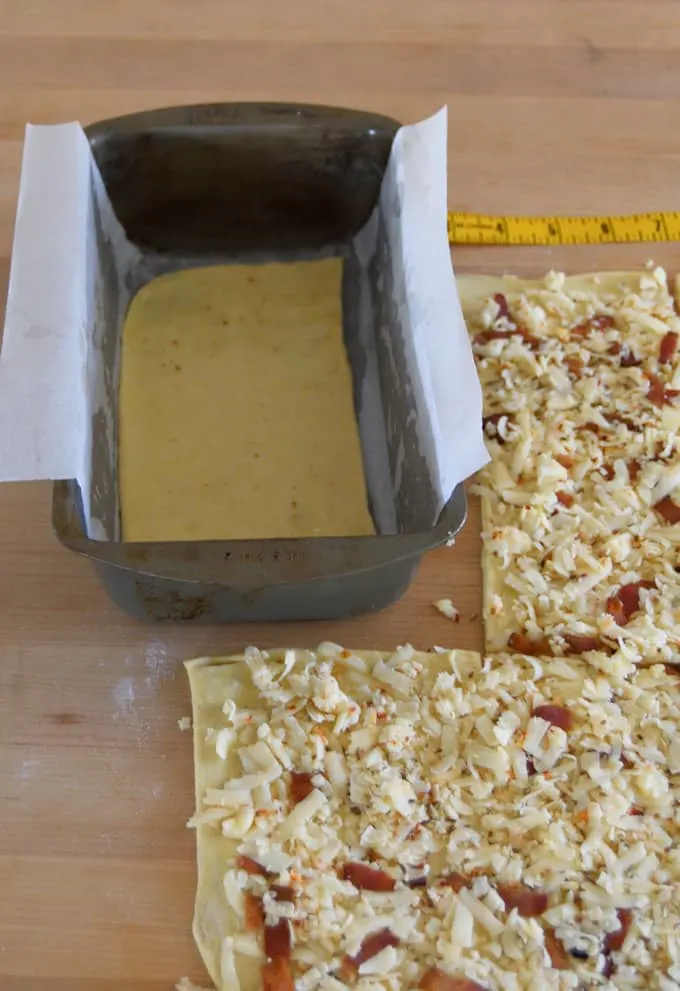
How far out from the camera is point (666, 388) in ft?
2.96

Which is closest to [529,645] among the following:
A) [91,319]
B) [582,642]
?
[582,642]

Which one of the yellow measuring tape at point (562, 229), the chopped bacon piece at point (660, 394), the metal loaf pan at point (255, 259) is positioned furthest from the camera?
the yellow measuring tape at point (562, 229)

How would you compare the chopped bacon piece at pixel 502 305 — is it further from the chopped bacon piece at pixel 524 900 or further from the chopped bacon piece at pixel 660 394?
the chopped bacon piece at pixel 524 900

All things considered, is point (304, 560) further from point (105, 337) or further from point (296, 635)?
point (105, 337)

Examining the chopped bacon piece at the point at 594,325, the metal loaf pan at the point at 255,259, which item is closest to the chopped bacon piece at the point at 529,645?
the metal loaf pan at the point at 255,259

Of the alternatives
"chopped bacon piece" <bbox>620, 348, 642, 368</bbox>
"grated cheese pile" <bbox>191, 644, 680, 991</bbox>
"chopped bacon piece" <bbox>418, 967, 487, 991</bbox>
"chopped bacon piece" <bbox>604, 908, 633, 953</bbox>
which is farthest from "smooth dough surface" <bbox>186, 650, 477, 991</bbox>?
"chopped bacon piece" <bbox>620, 348, 642, 368</bbox>

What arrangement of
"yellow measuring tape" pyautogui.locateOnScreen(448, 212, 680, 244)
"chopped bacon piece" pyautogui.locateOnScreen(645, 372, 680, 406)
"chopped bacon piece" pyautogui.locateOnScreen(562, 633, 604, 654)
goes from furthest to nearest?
"yellow measuring tape" pyautogui.locateOnScreen(448, 212, 680, 244) → "chopped bacon piece" pyautogui.locateOnScreen(645, 372, 680, 406) → "chopped bacon piece" pyautogui.locateOnScreen(562, 633, 604, 654)

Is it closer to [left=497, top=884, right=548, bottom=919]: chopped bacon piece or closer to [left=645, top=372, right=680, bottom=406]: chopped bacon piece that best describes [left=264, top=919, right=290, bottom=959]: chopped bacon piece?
[left=497, top=884, right=548, bottom=919]: chopped bacon piece

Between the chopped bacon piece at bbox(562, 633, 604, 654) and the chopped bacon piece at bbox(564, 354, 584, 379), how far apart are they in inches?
10.2

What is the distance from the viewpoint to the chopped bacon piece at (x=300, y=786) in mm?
714

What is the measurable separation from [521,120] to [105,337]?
559 millimetres

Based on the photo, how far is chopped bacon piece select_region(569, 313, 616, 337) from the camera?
93cm

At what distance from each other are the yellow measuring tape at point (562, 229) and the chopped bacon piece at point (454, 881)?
629mm

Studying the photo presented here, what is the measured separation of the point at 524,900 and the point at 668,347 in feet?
1.75
